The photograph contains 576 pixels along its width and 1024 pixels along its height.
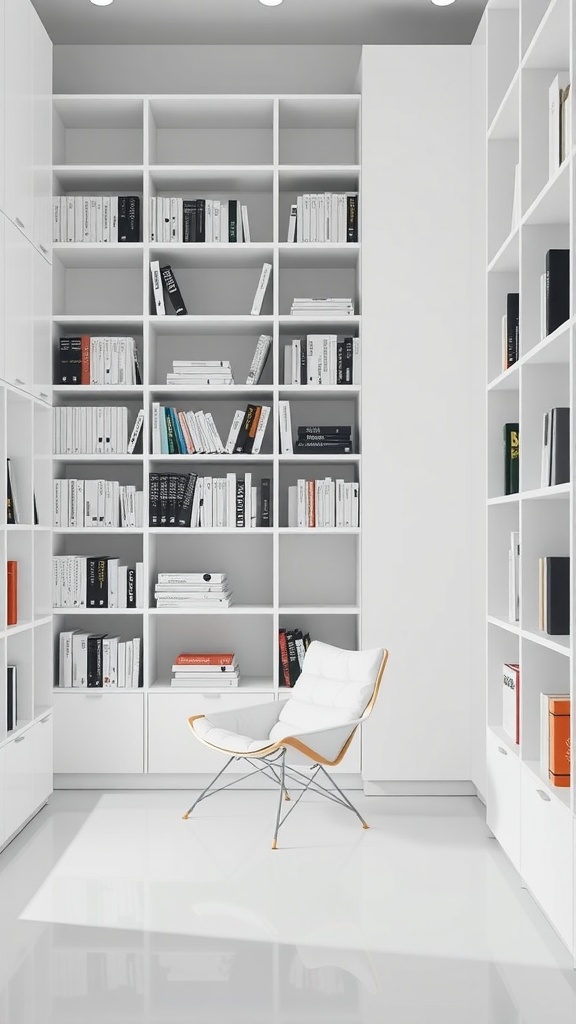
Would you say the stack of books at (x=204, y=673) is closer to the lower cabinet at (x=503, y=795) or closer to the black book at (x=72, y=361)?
the lower cabinet at (x=503, y=795)

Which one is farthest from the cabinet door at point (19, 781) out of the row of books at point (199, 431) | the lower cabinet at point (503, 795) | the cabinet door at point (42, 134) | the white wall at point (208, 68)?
the white wall at point (208, 68)

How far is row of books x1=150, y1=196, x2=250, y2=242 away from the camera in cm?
457

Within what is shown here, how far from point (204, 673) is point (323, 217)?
7.35 feet

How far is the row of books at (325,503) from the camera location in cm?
455

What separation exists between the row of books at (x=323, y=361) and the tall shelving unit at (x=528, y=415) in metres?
0.94

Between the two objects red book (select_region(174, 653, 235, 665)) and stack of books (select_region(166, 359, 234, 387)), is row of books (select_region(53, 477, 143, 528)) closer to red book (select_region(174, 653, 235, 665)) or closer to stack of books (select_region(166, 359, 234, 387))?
stack of books (select_region(166, 359, 234, 387))

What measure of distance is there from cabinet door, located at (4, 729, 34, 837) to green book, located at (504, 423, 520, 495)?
6.96 feet

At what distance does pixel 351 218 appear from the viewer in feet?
15.0

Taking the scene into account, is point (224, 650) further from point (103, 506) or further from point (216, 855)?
point (216, 855)

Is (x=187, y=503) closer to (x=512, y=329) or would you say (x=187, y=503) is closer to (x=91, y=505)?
(x=91, y=505)

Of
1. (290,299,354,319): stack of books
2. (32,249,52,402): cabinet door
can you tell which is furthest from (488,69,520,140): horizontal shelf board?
(32,249,52,402): cabinet door

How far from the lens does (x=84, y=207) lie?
457 centimetres

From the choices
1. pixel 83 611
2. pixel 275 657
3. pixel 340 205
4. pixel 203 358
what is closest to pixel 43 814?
pixel 83 611

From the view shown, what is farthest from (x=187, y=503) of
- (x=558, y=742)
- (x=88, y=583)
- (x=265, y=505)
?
(x=558, y=742)
